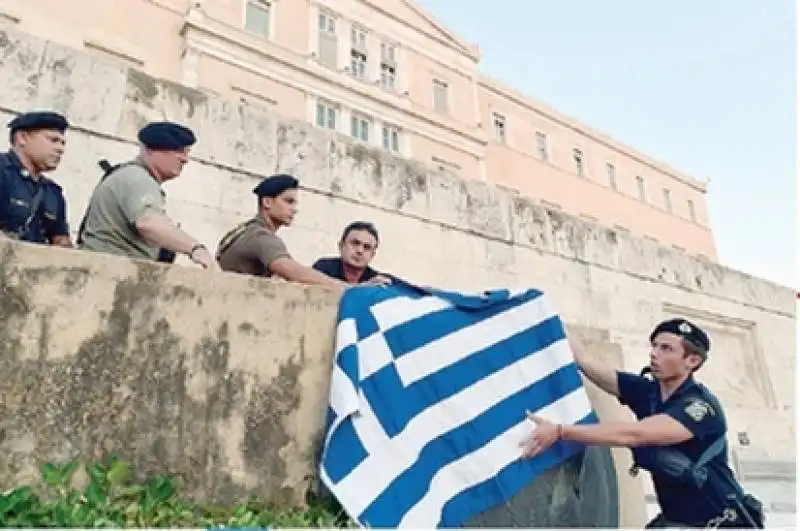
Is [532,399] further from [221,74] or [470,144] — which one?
[470,144]

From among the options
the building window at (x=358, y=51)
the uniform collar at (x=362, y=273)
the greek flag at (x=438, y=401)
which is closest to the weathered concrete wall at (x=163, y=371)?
the greek flag at (x=438, y=401)

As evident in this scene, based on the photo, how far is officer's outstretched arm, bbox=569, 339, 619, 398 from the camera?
329 cm

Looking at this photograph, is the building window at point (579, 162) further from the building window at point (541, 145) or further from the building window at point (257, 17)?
the building window at point (257, 17)

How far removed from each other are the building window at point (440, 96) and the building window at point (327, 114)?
5273 millimetres

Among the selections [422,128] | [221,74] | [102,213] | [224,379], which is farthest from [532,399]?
[422,128]

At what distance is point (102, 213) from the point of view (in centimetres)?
296

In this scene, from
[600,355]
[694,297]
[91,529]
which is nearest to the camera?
[91,529]

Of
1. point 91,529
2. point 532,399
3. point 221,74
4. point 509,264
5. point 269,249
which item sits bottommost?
point 91,529

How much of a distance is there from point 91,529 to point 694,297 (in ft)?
26.7

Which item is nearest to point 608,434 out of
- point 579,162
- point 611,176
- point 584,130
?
point 579,162

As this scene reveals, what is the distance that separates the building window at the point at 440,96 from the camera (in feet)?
87.6

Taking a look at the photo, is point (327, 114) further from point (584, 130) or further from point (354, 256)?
point (354, 256)

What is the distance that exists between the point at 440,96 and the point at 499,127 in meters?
4.18

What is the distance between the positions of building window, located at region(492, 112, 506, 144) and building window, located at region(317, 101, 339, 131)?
9350mm
